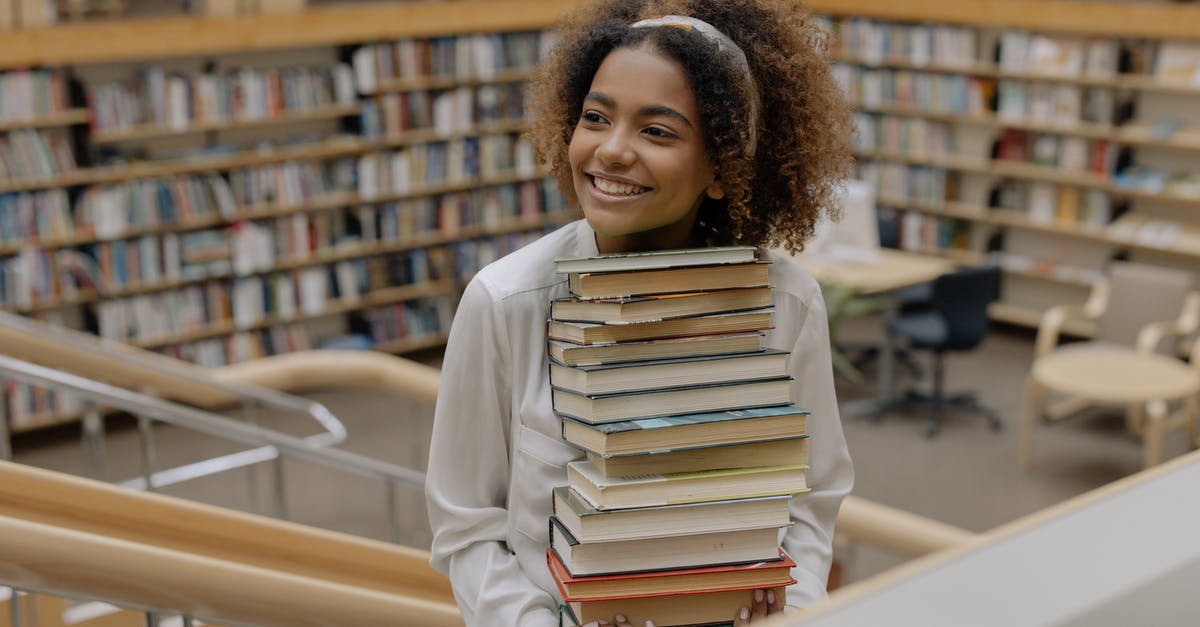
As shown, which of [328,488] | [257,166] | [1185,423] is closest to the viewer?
[328,488]

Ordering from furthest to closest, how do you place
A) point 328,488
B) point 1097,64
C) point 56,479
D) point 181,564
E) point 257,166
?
point 1097,64
point 257,166
point 328,488
point 56,479
point 181,564

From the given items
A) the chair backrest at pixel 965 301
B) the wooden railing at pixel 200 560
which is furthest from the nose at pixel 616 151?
the chair backrest at pixel 965 301

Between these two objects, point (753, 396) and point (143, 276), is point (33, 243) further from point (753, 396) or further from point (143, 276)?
point (753, 396)

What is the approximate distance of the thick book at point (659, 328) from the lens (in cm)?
130

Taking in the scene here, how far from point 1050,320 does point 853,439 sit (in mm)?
1289

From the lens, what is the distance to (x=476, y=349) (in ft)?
4.47

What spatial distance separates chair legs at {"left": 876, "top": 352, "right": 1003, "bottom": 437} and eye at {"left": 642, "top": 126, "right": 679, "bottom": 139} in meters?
5.61

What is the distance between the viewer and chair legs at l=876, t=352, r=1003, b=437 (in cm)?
670

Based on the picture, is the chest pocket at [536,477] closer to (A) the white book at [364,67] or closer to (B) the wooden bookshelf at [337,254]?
(B) the wooden bookshelf at [337,254]

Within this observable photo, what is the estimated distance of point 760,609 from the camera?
1.34m

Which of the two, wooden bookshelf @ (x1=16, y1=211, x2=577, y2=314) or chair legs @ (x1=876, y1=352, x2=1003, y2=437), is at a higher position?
wooden bookshelf @ (x1=16, y1=211, x2=577, y2=314)

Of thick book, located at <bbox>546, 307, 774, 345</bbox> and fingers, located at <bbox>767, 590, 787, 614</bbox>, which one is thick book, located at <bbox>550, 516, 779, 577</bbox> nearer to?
fingers, located at <bbox>767, 590, 787, 614</bbox>

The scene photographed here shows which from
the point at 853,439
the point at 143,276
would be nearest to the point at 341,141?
the point at 143,276

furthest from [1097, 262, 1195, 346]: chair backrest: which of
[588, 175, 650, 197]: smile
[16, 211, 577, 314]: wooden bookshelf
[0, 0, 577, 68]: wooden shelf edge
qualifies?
[588, 175, 650, 197]: smile
